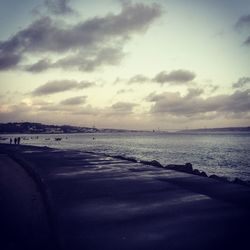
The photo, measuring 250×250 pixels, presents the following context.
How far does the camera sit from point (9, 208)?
8.45m

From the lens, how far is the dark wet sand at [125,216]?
5762 millimetres

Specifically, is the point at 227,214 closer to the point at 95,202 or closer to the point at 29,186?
the point at 95,202

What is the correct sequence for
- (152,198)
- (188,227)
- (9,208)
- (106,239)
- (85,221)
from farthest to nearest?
1. (152,198)
2. (9,208)
3. (85,221)
4. (188,227)
5. (106,239)

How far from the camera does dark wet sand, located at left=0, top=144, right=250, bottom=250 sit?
5.76 meters

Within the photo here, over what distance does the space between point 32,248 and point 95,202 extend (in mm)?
3472

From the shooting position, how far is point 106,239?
5.88 m

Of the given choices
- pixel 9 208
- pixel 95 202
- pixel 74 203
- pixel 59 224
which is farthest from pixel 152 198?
pixel 9 208

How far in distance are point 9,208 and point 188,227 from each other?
5.26 meters

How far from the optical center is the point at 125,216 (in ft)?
24.1

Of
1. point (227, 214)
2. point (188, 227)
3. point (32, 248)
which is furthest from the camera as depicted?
point (227, 214)


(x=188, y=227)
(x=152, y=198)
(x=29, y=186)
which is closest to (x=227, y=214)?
(x=188, y=227)

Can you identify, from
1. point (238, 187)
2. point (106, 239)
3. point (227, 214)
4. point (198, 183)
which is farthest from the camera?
point (198, 183)

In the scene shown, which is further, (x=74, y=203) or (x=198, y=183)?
(x=198, y=183)

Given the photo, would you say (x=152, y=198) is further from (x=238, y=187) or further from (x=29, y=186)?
(x=29, y=186)
